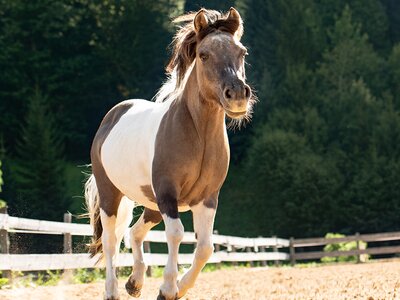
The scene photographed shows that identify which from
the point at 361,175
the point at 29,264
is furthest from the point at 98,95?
the point at 29,264

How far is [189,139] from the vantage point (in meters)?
8.53

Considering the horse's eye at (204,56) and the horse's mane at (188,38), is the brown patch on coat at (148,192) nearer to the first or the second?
the horse's mane at (188,38)

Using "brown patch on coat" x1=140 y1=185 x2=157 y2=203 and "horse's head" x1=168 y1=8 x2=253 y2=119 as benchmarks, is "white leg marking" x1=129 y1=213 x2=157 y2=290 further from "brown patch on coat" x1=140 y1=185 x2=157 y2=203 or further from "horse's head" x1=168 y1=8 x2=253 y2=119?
"horse's head" x1=168 y1=8 x2=253 y2=119

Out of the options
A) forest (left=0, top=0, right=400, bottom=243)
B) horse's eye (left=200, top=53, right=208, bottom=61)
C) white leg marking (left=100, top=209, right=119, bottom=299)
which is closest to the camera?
horse's eye (left=200, top=53, right=208, bottom=61)

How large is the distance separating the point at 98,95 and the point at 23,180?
1430cm

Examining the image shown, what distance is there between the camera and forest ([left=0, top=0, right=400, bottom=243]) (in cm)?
4772

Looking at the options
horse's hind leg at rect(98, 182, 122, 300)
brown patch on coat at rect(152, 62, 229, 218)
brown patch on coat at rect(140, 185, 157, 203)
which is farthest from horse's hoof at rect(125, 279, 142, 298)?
brown patch on coat at rect(152, 62, 229, 218)

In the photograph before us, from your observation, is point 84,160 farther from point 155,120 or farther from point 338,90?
point 155,120

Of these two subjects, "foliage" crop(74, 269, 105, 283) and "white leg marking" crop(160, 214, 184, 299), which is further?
"foliage" crop(74, 269, 105, 283)

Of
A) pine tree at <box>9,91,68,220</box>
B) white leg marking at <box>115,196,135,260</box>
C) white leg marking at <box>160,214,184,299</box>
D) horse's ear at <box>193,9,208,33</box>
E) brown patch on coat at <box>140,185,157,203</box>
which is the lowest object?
white leg marking at <box>160,214,184,299</box>

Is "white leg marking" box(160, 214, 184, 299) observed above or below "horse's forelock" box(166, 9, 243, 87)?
below

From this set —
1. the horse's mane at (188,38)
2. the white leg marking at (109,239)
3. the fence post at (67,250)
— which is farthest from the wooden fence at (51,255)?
the horse's mane at (188,38)

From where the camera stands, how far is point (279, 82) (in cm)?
5881

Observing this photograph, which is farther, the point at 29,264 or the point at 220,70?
the point at 29,264
